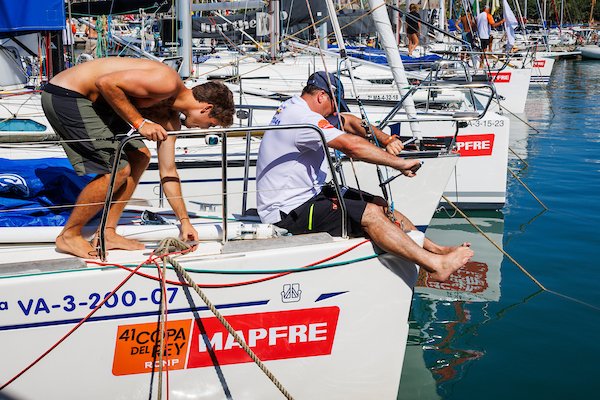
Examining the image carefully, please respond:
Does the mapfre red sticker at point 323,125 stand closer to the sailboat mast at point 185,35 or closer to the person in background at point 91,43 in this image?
the sailboat mast at point 185,35

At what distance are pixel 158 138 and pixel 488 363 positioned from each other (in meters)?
3.00

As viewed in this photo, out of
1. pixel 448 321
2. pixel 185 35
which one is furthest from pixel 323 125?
pixel 185 35

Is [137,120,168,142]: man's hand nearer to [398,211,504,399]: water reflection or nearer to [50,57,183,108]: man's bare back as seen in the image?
[50,57,183,108]: man's bare back

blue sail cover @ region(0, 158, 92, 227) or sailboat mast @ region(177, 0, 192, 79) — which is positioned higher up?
sailboat mast @ region(177, 0, 192, 79)

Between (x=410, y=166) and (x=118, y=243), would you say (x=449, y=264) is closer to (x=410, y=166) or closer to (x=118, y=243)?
(x=410, y=166)

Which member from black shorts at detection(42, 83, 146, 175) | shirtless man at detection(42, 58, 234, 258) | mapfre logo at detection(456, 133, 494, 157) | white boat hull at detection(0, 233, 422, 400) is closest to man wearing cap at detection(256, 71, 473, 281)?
white boat hull at detection(0, 233, 422, 400)

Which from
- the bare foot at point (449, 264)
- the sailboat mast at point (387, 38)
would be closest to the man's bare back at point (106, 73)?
the bare foot at point (449, 264)

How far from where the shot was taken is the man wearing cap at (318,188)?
4.34 metres

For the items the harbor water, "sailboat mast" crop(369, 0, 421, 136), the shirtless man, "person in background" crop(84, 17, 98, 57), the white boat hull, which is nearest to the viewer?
the white boat hull

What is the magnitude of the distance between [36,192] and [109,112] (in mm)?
1370

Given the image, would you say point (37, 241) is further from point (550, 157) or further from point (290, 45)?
point (290, 45)

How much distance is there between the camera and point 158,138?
13.4ft

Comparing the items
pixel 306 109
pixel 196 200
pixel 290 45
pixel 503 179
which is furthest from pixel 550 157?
pixel 306 109

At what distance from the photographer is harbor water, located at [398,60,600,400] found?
5316 mm
